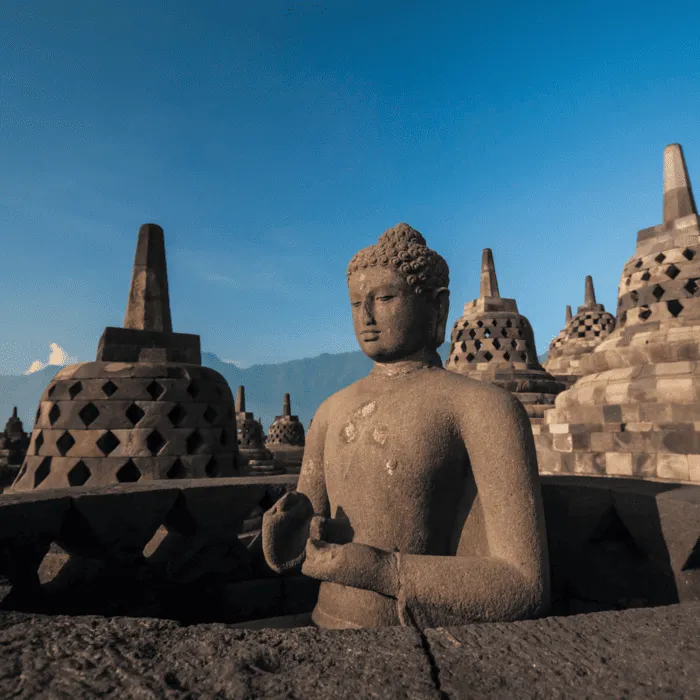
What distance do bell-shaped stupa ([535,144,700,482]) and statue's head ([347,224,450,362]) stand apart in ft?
11.7

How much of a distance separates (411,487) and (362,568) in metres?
0.39

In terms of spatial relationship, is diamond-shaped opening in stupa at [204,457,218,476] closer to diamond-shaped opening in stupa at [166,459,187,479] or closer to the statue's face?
diamond-shaped opening in stupa at [166,459,187,479]

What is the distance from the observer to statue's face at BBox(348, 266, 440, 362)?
2.15 metres

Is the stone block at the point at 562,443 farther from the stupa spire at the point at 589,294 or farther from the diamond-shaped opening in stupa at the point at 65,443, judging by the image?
the stupa spire at the point at 589,294

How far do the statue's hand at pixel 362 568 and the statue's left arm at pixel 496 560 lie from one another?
0.10 feet

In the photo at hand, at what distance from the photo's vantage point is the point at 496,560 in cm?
170

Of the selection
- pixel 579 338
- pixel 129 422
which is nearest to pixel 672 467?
pixel 129 422

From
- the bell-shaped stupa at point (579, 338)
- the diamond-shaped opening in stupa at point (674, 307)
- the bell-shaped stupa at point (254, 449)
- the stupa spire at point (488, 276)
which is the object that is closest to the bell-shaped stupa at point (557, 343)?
the bell-shaped stupa at point (579, 338)

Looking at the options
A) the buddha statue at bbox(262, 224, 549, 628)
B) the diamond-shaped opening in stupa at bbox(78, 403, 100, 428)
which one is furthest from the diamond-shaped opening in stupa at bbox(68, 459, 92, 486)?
the buddha statue at bbox(262, 224, 549, 628)

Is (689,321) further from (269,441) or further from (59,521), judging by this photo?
(269,441)

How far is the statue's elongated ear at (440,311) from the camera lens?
2.26 meters

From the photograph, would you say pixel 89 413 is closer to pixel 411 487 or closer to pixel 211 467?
pixel 211 467

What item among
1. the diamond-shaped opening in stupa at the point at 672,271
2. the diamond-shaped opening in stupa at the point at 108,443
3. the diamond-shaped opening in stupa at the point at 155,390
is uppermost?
the diamond-shaped opening in stupa at the point at 672,271

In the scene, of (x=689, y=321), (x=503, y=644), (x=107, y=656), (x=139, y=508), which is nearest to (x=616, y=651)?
(x=503, y=644)
